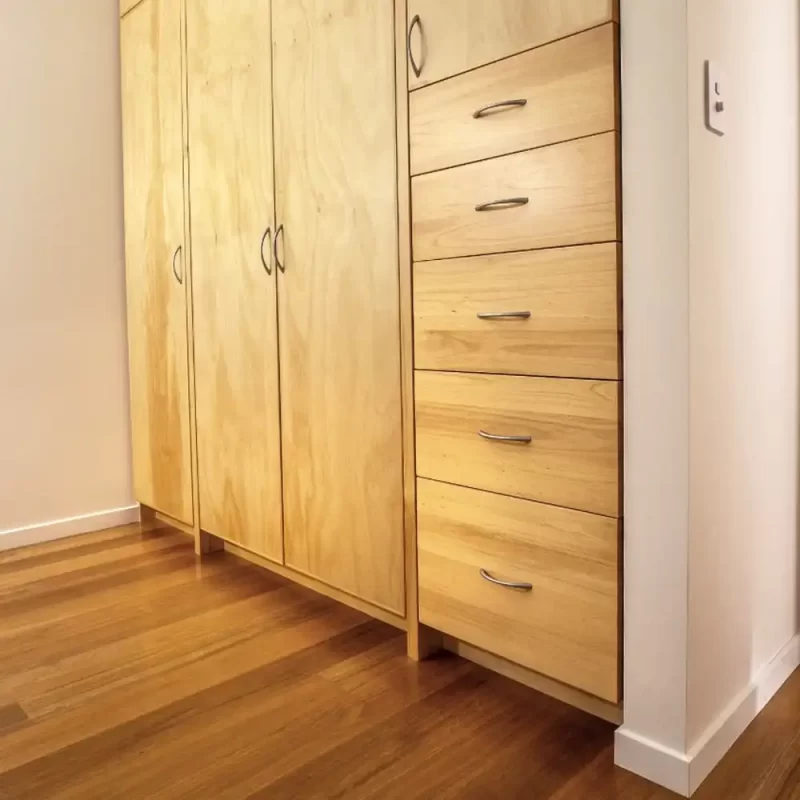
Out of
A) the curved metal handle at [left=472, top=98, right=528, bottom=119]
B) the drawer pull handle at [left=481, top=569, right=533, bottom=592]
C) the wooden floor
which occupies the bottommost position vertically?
the wooden floor

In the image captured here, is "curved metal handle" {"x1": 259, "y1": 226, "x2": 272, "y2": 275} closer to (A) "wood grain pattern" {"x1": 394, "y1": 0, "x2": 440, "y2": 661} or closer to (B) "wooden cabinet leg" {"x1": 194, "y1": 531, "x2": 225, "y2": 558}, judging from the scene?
(A) "wood grain pattern" {"x1": 394, "y1": 0, "x2": 440, "y2": 661}

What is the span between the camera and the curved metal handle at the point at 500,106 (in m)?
1.35

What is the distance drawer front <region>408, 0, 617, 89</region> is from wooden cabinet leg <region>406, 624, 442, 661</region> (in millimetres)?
1208

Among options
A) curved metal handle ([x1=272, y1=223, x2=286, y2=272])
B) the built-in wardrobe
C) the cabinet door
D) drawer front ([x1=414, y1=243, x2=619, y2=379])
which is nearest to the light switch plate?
the built-in wardrobe

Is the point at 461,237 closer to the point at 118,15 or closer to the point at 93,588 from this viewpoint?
the point at 93,588

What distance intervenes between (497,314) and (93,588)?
1.55 meters

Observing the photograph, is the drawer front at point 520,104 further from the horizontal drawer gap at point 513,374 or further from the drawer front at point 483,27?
the horizontal drawer gap at point 513,374

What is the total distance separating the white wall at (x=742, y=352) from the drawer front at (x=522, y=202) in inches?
6.2

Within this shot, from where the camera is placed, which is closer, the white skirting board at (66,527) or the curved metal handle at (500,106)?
the curved metal handle at (500,106)

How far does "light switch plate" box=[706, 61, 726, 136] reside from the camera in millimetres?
1172

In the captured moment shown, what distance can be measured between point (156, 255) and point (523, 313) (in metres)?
1.69

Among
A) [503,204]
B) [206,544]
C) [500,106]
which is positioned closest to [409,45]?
[500,106]

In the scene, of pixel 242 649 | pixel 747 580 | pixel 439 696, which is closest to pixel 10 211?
pixel 242 649

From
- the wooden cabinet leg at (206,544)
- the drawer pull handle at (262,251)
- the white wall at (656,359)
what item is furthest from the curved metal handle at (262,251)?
the white wall at (656,359)
